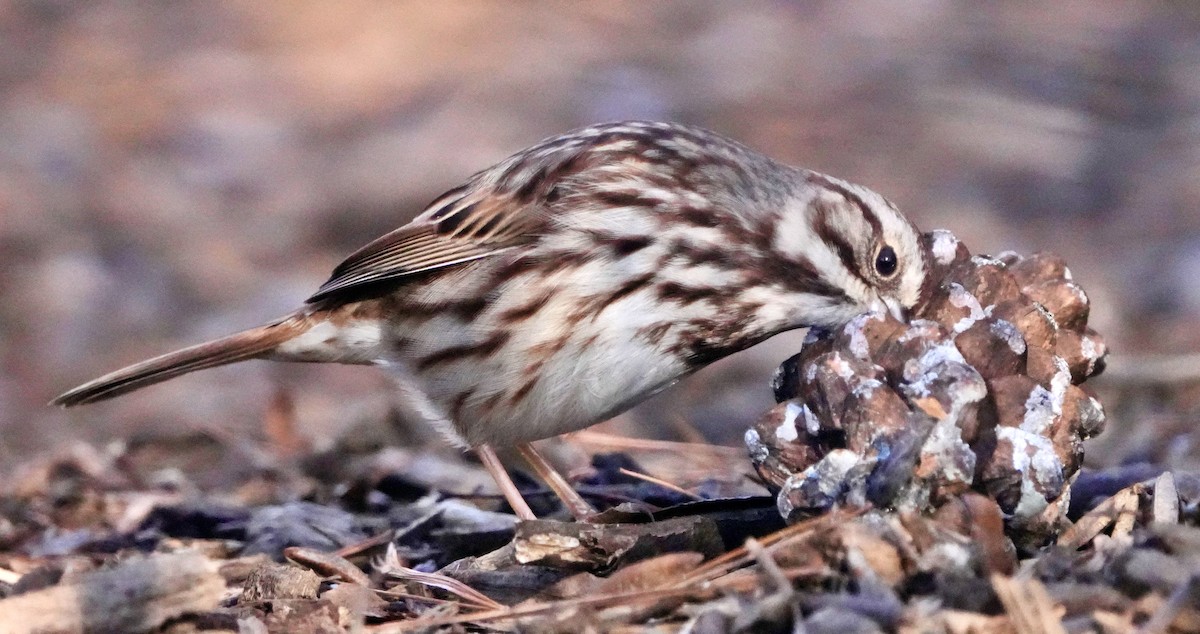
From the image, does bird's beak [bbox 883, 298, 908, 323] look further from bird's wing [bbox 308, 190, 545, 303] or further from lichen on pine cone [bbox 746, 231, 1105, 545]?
bird's wing [bbox 308, 190, 545, 303]

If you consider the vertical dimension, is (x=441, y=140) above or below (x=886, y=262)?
above

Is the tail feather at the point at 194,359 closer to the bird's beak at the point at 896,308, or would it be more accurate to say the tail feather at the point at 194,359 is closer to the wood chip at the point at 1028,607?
the bird's beak at the point at 896,308

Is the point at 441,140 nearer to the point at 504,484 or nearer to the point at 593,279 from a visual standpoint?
the point at 504,484

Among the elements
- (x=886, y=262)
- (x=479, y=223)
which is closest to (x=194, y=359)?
(x=479, y=223)

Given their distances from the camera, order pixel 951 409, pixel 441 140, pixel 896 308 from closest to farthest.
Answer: pixel 951 409
pixel 896 308
pixel 441 140

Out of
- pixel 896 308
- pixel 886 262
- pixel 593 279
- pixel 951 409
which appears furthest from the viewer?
pixel 593 279

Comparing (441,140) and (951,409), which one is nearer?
(951,409)

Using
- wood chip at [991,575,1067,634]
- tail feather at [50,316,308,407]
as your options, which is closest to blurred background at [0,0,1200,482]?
tail feather at [50,316,308,407]

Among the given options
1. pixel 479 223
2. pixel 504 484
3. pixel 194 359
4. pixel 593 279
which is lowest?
pixel 504 484
